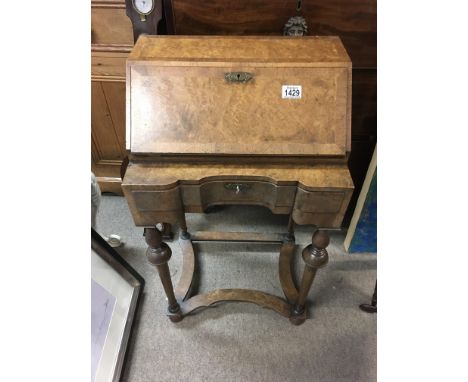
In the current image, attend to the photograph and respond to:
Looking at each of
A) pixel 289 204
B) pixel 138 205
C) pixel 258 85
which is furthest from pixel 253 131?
pixel 138 205

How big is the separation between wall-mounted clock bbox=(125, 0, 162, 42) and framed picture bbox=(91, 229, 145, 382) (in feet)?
2.27

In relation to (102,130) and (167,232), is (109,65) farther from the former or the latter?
(167,232)

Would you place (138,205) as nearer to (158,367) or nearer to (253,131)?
(253,131)

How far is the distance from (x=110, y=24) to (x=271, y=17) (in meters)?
0.62

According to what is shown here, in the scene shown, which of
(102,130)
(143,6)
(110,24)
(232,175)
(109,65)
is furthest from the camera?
(102,130)

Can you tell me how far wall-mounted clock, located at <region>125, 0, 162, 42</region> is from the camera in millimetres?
1000

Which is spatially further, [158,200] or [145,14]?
[145,14]

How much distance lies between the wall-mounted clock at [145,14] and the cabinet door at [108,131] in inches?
16.2

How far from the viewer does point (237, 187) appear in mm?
903

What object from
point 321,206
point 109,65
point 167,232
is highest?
point 109,65

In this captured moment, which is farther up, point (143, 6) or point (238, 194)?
point (143, 6)

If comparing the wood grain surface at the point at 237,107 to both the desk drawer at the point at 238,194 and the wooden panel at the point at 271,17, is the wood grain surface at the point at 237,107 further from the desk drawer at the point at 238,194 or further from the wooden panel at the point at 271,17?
the wooden panel at the point at 271,17

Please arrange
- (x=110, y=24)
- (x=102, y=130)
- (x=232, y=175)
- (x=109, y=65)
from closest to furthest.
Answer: (x=232, y=175)
(x=110, y=24)
(x=109, y=65)
(x=102, y=130)

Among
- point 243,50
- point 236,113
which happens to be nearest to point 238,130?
point 236,113
